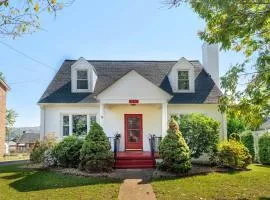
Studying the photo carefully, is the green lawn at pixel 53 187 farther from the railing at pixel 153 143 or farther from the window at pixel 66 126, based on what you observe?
the window at pixel 66 126

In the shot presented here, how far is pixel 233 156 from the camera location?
1748cm

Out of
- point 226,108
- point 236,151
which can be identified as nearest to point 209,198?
point 226,108

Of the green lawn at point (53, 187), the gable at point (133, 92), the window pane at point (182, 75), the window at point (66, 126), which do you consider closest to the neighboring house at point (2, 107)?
the window at point (66, 126)

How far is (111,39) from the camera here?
1656cm

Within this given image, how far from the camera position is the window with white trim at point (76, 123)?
21703mm

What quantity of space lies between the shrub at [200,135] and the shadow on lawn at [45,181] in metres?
4.91

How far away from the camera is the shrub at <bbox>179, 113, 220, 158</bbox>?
17.9 metres

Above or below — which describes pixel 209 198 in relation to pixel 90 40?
below

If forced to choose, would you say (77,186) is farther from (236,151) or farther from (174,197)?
(236,151)

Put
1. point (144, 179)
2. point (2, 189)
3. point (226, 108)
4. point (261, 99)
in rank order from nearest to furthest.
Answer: point (261, 99), point (226, 108), point (2, 189), point (144, 179)

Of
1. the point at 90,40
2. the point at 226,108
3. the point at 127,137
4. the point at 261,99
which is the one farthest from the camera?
the point at 127,137

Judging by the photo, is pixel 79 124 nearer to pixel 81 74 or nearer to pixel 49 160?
pixel 81 74

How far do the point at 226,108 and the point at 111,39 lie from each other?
720 centimetres

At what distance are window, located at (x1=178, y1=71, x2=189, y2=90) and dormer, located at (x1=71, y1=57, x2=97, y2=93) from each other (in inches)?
210
